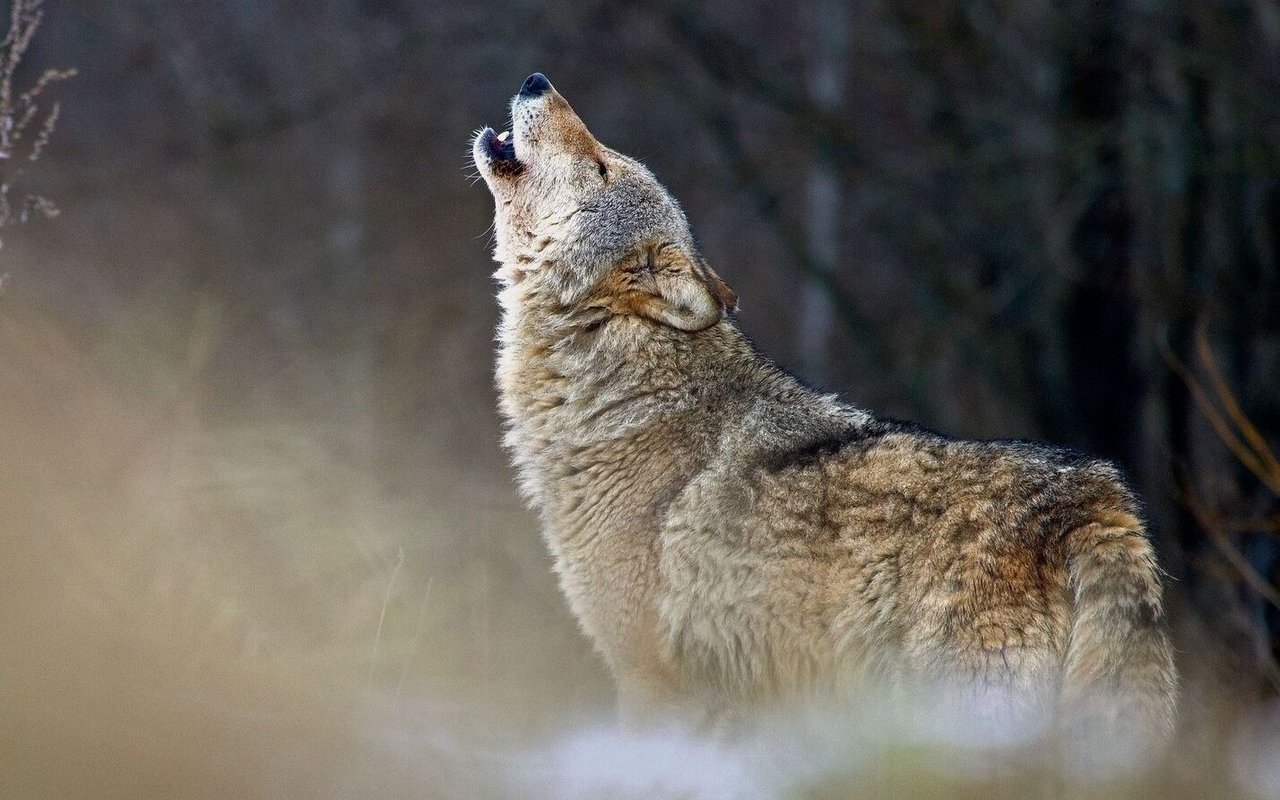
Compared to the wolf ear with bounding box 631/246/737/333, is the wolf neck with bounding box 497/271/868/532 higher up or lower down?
lower down

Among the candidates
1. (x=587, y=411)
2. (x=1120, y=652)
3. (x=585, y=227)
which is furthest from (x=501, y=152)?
(x=1120, y=652)

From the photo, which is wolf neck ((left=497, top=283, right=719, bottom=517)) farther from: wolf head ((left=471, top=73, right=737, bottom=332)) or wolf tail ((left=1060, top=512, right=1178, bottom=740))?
wolf tail ((left=1060, top=512, right=1178, bottom=740))

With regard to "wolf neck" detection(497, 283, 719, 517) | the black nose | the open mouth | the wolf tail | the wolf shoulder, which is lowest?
the wolf tail

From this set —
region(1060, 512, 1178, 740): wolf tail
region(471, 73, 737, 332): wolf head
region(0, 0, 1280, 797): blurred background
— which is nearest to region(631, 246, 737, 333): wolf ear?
region(471, 73, 737, 332): wolf head

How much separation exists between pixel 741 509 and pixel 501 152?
1.85m

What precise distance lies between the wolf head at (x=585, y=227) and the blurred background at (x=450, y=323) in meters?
1.63

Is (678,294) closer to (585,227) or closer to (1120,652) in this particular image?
(585,227)

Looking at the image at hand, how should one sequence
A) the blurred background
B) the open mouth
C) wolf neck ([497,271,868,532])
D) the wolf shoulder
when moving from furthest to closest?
the open mouth → wolf neck ([497,271,868,532]) → the wolf shoulder → the blurred background

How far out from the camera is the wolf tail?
12.9ft

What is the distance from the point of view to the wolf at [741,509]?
408 centimetres

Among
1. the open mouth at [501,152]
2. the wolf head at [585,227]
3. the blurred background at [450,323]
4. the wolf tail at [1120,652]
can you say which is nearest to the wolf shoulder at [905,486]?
the wolf tail at [1120,652]

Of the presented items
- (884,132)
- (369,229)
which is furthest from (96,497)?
(884,132)

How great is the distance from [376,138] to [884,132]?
6079mm

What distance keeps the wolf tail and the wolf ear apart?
1772mm
